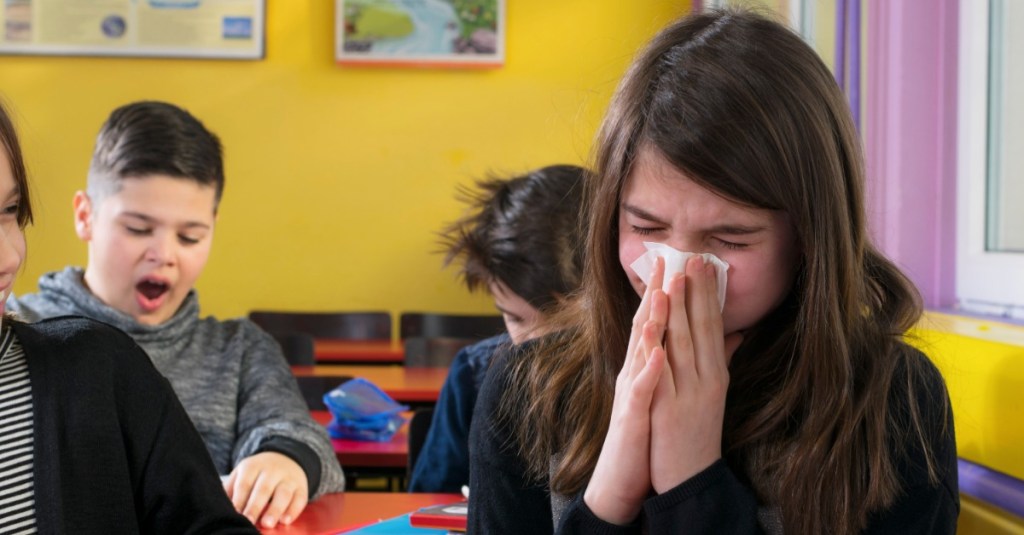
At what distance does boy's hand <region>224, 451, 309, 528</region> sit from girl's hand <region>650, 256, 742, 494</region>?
2.61ft

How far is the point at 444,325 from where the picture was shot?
14.7 feet

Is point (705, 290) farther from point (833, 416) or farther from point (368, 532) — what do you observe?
point (368, 532)

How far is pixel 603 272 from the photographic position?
112cm

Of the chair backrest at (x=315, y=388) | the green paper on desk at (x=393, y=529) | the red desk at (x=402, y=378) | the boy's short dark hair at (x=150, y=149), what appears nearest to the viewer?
the green paper on desk at (x=393, y=529)

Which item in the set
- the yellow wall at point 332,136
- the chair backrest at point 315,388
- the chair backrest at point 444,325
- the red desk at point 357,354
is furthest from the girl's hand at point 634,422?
the yellow wall at point 332,136

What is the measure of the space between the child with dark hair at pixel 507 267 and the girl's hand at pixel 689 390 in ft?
2.77

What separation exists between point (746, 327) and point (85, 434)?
0.67 meters

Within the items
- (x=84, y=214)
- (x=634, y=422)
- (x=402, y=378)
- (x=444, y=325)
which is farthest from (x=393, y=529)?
(x=444, y=325)

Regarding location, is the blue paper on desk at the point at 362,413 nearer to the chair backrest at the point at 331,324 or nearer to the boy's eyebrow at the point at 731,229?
the boy's eyebrow at the point at 731,229

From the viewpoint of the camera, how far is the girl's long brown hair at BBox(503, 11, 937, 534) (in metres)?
1.00

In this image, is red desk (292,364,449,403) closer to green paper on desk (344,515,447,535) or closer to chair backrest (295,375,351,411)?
chair backrest (295,375,351,411)

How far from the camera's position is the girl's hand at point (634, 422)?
3.29 ft

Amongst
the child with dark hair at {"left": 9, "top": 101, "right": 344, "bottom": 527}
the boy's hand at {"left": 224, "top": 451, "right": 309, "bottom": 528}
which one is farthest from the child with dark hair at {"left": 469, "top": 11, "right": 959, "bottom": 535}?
the child with dark hair at {"left": 9, "top": 101, "right": 344, "bottom": 527}

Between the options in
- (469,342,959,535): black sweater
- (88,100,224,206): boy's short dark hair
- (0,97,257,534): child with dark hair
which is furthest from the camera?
(88,100,224,206): boy's short dark hair
